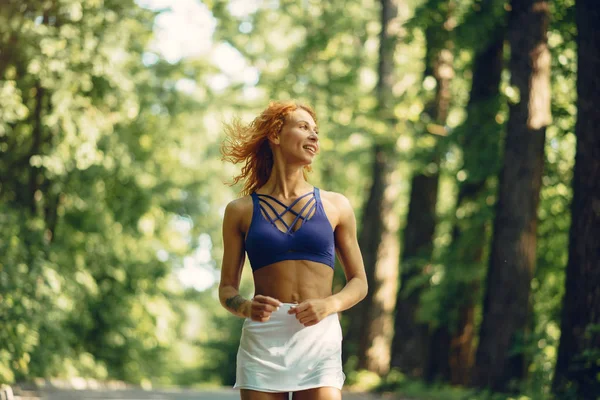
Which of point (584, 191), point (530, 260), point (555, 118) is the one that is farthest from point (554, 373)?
point (555, 118)

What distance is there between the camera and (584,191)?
11.4 metres

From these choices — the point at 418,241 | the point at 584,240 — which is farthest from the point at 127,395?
the point at 418,241

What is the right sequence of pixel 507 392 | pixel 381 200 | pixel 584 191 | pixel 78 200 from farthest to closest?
pixel 381 200
pixel 78 200
pixel 507 392
pixel 584 191

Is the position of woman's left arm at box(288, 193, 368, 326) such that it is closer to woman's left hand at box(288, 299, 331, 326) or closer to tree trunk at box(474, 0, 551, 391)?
woman's left hand at box(288, 299, 331, 326)

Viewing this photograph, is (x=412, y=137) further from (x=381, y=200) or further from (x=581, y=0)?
(x=581, y=0)

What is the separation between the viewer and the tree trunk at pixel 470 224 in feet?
55.9

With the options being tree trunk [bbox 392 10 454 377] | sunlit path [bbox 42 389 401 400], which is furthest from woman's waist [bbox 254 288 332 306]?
tree trunk [bbox 392 10 454 377]

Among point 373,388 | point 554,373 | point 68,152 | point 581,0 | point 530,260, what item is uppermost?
point 581,0

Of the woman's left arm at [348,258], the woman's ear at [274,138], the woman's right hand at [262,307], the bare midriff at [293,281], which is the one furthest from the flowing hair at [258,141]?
the woman's right hand at [262,307]

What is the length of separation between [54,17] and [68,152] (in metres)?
2.27

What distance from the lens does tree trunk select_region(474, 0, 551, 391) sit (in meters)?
14.4

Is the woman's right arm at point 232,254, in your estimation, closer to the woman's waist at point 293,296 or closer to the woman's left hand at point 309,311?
the woman's waist at point 293,296

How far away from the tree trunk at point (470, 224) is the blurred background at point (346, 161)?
0.13ft

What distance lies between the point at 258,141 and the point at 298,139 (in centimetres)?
26
